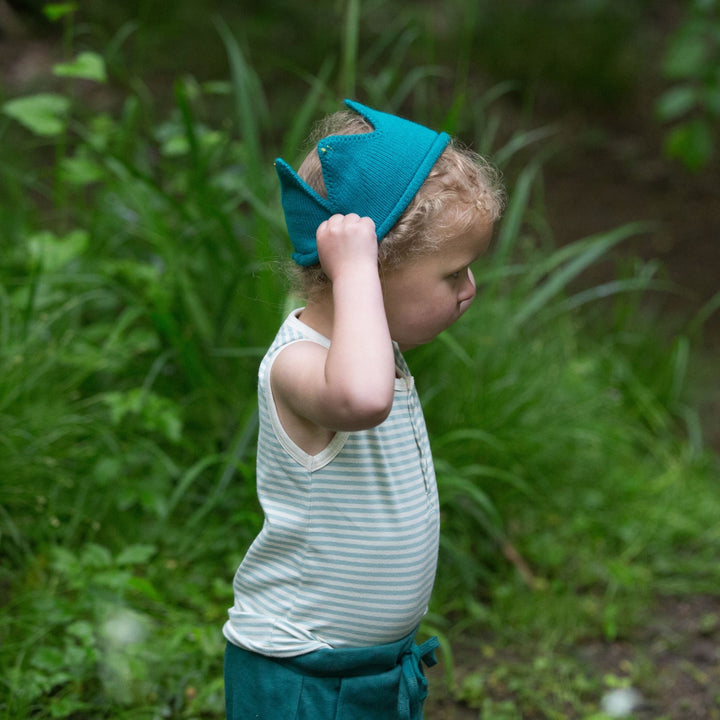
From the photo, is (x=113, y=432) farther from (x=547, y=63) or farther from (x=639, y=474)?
(x=547, y=63)

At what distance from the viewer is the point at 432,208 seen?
4.30 ft

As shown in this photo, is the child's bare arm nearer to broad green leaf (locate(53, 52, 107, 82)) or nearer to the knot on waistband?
the knot on waistband

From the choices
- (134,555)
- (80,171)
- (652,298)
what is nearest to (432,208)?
(134,555)

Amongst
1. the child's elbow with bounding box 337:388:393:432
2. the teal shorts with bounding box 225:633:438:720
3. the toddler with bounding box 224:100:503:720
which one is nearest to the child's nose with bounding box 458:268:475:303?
the toddler with bounding box 224:100:503:720

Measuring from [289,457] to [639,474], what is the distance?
206cm

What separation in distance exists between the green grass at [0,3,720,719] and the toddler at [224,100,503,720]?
0.61m

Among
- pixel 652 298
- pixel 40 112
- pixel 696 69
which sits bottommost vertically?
pixel 652 298

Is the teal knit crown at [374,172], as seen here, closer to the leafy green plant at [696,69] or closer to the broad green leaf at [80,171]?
the broad green leaf at [80,171]

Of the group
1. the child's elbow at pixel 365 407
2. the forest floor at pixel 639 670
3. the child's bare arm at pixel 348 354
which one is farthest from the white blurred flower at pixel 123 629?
the child's elbow at pixel 365 407

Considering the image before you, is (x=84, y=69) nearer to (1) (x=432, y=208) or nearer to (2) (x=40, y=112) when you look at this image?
(2) (x=40, y=112)

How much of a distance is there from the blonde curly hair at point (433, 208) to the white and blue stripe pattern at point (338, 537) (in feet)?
0.53

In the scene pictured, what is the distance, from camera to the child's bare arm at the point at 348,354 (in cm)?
117

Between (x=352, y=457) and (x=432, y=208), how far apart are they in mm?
374

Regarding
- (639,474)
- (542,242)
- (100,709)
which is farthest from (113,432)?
(542,242)
